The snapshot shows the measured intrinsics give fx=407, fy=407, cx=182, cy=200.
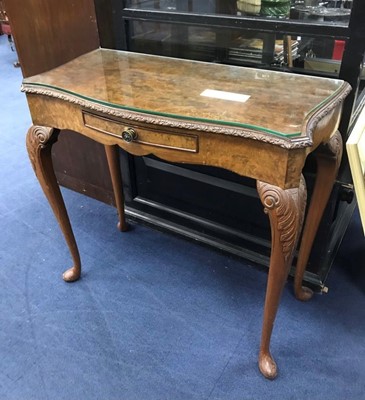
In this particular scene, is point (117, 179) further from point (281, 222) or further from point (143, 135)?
point (281, 222)

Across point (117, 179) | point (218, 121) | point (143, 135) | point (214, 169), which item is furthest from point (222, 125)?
point (117, 179)

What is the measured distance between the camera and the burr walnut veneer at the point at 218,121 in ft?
2.70

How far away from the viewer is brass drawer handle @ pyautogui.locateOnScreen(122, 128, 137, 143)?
0.93 m

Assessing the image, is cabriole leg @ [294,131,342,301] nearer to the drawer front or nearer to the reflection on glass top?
the reflection on glass top

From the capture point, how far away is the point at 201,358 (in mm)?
1163

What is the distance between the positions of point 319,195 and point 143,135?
0.53 metres

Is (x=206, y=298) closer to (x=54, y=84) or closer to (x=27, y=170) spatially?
(x=54, y=84)

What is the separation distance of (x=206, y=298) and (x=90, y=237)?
1.86 ft

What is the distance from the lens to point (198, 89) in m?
0.99

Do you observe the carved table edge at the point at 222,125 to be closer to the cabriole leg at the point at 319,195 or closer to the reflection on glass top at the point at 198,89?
the reflection on glass top at the point at 198,89

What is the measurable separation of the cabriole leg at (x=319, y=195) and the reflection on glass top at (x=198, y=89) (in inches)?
6.2

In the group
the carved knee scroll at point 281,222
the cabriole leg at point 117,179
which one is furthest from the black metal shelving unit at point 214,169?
the carved knee scroll at point 281,222

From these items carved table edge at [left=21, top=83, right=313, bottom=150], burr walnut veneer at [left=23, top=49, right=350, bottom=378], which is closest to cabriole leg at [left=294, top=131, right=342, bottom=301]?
burr walnut veneer at [left=23, top=49, right=350, bottom=378]

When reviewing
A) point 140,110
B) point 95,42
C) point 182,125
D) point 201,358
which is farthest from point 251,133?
point 95,42
